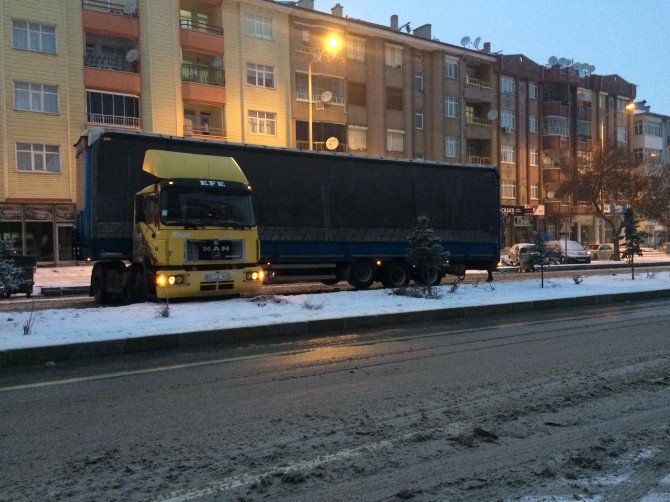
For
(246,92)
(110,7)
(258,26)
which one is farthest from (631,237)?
(110,7)

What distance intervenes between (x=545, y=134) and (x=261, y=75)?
1271 inches

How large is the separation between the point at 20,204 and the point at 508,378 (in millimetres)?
30509

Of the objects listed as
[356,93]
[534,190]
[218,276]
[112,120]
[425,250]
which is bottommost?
[218,276]

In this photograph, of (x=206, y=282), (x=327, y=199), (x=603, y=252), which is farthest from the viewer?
(x=603, y=252)

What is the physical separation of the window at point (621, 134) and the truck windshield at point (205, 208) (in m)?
63.1

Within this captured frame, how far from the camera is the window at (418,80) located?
153 feet

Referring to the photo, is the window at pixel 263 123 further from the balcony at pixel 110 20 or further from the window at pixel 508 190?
the window at pixel 508 190

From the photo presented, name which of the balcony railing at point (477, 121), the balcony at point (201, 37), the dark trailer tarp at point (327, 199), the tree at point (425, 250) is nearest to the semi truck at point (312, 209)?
the dark trailer tarp at point (327, 199)

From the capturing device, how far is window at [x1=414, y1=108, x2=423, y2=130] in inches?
1831

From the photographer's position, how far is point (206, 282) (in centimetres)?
1227

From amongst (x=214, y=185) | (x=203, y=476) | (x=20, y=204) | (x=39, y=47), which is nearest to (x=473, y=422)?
(x=203, y=476)

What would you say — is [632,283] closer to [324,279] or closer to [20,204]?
[324,279]

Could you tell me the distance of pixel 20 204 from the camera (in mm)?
30625

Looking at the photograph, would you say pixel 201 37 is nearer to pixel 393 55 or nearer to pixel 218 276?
pixel 393 55
